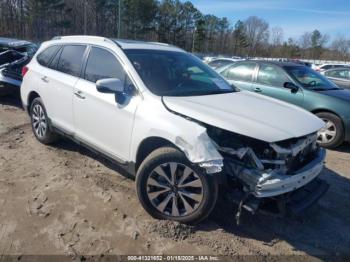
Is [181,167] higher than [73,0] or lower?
lower

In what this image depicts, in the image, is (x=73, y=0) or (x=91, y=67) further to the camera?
(x=73, y=0)

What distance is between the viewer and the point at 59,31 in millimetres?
50750

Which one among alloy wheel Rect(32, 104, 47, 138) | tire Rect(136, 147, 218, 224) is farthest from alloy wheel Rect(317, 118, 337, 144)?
alloy wheel Rect(32, 104, 47, 138)

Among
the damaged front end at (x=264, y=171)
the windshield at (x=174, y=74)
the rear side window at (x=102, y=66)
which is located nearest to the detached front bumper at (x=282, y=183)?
the damaged front end at (x=264, y=171)

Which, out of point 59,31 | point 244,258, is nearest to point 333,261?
point 244,258

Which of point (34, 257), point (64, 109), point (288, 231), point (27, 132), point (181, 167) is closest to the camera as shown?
point (34, 257)

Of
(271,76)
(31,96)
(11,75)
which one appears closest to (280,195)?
(31,96)

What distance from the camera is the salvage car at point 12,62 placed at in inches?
293

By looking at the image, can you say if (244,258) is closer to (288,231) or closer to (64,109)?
(288,231)

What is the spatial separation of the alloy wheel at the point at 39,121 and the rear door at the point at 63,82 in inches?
12.6

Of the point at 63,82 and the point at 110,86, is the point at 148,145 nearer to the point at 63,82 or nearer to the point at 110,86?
the point at 110,86

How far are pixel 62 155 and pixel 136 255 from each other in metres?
2.64

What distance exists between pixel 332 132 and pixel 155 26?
61329 mm

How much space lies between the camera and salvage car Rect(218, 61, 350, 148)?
597 centimetres
